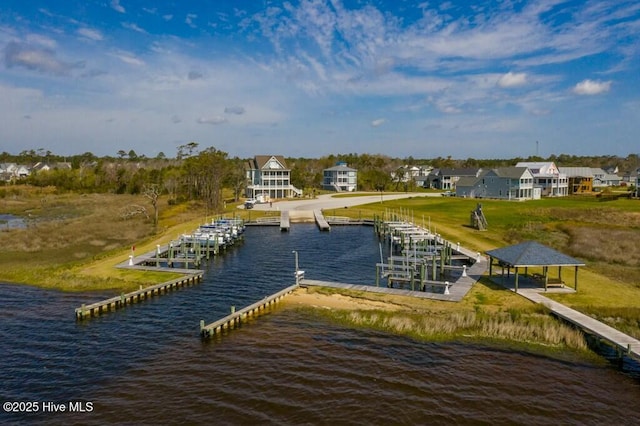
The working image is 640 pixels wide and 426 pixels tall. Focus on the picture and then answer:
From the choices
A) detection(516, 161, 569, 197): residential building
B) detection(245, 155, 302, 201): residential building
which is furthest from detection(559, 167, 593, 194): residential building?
detection(245, 155, 302, 201): residential building

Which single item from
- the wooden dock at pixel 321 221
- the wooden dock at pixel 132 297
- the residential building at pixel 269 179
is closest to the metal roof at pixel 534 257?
the wooden dock at pixel 132 297

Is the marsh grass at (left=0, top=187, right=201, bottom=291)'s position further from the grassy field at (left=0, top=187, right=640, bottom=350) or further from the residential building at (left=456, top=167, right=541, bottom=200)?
the residential building at (left=456, top=167, right=541, bottom=200)

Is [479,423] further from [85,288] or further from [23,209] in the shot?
[23,209]

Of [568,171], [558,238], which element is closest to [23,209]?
[558,238]

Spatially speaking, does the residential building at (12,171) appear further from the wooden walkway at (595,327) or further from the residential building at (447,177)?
the wooden walkway at (595,327)

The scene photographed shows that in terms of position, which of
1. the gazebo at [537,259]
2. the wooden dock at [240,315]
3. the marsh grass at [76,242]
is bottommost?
the wooden dock at [240,315]

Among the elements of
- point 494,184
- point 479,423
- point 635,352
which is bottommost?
point 479,423

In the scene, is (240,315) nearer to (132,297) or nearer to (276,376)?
(276,376)
